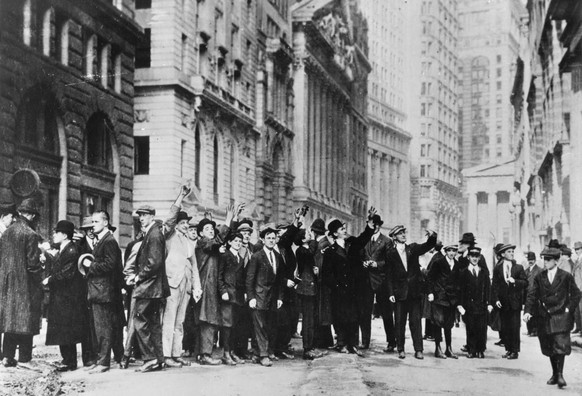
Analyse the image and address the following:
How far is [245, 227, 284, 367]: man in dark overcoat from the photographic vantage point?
13703 mm

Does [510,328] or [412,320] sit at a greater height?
[412,320]

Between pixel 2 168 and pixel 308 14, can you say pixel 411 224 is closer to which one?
pixel 308 14

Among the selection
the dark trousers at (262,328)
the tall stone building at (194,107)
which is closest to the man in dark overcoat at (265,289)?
the dark trousers at (262,328)

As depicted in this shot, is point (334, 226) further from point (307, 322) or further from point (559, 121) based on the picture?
point (559, 121)

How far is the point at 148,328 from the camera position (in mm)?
12352

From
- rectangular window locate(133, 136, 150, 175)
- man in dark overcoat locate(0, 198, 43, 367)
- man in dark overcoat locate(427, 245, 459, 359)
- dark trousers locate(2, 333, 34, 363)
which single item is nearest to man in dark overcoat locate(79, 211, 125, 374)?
man in dark overcoat locate(0, 198, 43, 367)

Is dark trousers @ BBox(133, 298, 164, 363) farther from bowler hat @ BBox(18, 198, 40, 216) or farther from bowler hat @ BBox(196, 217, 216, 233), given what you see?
bowler hat @ BBox(18, 198, 40, 216)

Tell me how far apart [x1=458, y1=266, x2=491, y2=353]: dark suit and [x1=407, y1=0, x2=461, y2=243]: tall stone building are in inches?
4244

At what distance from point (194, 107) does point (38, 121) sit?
15.4m

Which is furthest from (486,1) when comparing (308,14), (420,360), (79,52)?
(420,360)

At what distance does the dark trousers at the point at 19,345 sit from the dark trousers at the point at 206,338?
2747 mm

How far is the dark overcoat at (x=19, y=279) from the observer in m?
11.9

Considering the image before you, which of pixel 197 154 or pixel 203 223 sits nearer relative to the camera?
pixel 203 223

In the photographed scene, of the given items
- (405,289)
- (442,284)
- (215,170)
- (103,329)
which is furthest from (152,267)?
(215,170)
